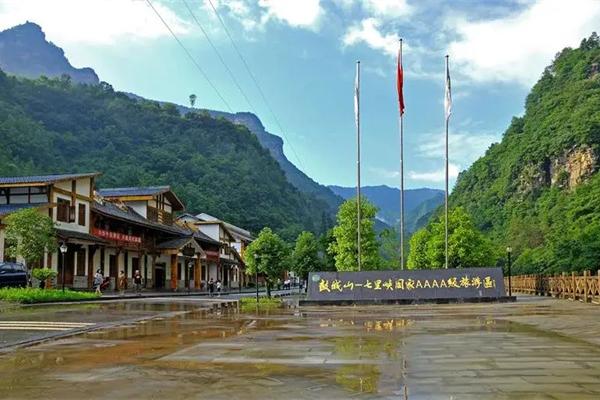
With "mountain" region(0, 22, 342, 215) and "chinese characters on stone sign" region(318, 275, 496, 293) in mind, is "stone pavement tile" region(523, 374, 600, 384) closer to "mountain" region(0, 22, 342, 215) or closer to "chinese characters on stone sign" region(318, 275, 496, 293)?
"chinese characters on stone sign" region(318, 275, 496, 293)

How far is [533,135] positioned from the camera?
4158 inches

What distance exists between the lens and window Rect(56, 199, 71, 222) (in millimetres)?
38781

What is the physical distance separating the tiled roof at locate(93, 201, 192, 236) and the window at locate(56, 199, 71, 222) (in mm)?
3238

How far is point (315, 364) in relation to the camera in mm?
9023

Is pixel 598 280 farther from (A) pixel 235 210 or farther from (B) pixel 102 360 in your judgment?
(A) pixel 235 210

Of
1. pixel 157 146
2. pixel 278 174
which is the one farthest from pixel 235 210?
pixel 278 174

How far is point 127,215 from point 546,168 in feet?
234

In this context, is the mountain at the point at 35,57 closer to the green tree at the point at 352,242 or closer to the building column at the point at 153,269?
the building column at the point at 153,269

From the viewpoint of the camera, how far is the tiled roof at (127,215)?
44.8 m

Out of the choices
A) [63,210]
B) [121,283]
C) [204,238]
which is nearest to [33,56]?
[204,238]

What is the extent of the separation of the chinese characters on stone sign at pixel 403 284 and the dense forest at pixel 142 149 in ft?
170

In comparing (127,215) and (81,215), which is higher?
(127,215)

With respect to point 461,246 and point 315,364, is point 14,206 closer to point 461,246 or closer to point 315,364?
point 315,364

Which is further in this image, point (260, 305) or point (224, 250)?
point (224, 250)
